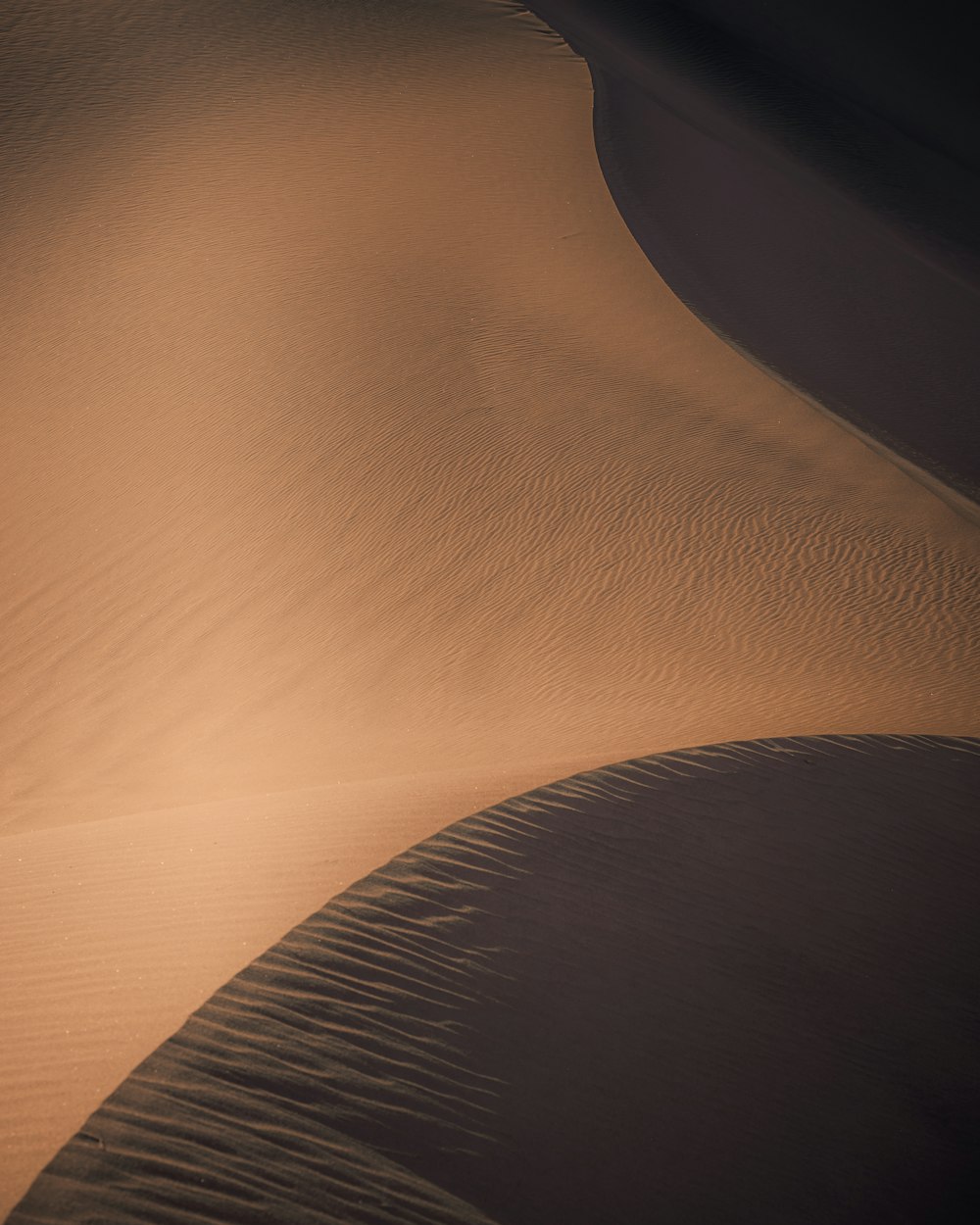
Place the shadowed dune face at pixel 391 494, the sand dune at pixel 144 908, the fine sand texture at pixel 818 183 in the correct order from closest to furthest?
1. the sand dune at pixel 144 908
2. the shadowed dune face at pixel 391 494
3. the fine sand texture at pixel 818 183

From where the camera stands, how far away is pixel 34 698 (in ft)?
25.7

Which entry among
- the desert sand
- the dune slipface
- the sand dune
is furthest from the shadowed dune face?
the dune slipface

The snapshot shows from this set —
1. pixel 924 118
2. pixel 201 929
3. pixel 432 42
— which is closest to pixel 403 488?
pixel 201 929

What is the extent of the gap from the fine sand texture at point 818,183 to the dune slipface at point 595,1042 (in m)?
7.02

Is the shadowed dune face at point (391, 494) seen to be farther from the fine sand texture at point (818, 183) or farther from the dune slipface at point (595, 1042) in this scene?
the dune slipface at point (595, 1042)

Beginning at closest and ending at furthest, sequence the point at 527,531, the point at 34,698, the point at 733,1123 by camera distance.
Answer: the point at 733,1123
the point at 34,698
the point at 527,531

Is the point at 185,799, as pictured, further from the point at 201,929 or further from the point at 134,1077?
the point at 134,1077

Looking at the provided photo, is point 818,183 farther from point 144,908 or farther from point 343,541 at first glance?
point 144,908

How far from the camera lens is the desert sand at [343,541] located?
4586mm

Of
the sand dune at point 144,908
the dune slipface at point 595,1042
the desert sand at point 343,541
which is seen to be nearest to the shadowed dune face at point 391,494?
the desert sand at point 343,541

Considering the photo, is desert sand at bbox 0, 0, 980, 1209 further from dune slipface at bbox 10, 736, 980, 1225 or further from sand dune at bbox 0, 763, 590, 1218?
dune slipface at bbox 10, 736, 980, 1225

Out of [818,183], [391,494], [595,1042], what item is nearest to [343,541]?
[391,494]

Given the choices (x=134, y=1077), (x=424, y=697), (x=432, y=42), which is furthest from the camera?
→ (x=432, y=42)

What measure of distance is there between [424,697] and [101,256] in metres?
9.17
